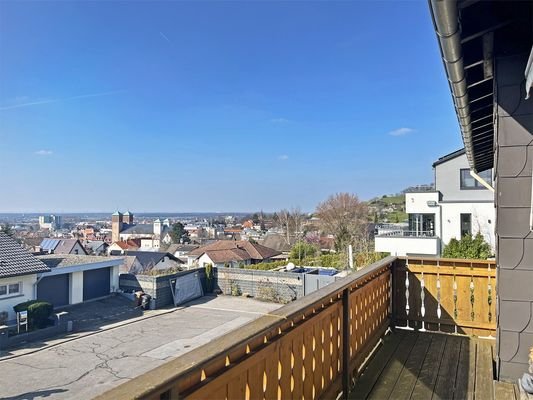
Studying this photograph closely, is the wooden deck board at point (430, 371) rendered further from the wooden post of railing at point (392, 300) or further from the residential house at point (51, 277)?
the residential house at point (51, 277)

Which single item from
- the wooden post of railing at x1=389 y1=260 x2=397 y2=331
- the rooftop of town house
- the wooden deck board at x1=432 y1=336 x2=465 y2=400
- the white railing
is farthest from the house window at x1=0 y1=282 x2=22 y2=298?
the wooden deck board at x1=432 y1=336 x2=465 y2=400

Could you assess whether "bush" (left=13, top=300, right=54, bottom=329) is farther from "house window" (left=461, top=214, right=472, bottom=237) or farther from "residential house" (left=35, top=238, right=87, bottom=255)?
"house window" (left=461, top=214, right=472, bottom=237)

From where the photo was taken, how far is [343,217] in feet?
101

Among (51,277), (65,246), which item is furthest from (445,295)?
(65,246)

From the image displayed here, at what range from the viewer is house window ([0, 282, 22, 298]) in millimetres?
15894

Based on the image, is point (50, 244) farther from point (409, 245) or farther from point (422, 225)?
point (422, 225)

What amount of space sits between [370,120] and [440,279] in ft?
68.4

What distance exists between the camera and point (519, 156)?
2594 mm

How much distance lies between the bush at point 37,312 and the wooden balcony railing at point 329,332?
15592 mm

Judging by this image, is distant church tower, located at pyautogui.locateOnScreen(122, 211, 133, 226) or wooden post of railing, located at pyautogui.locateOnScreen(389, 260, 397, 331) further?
distant church tower, located at pyautogui.locateOnScreen(122, 211, 133, 226)

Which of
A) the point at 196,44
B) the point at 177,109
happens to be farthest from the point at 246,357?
the point at 177,109

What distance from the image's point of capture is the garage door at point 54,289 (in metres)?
17.7

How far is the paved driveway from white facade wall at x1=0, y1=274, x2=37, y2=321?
158 inches

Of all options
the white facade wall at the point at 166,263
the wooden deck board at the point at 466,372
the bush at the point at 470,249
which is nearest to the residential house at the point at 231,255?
the white facade wall at the point at 166,263
